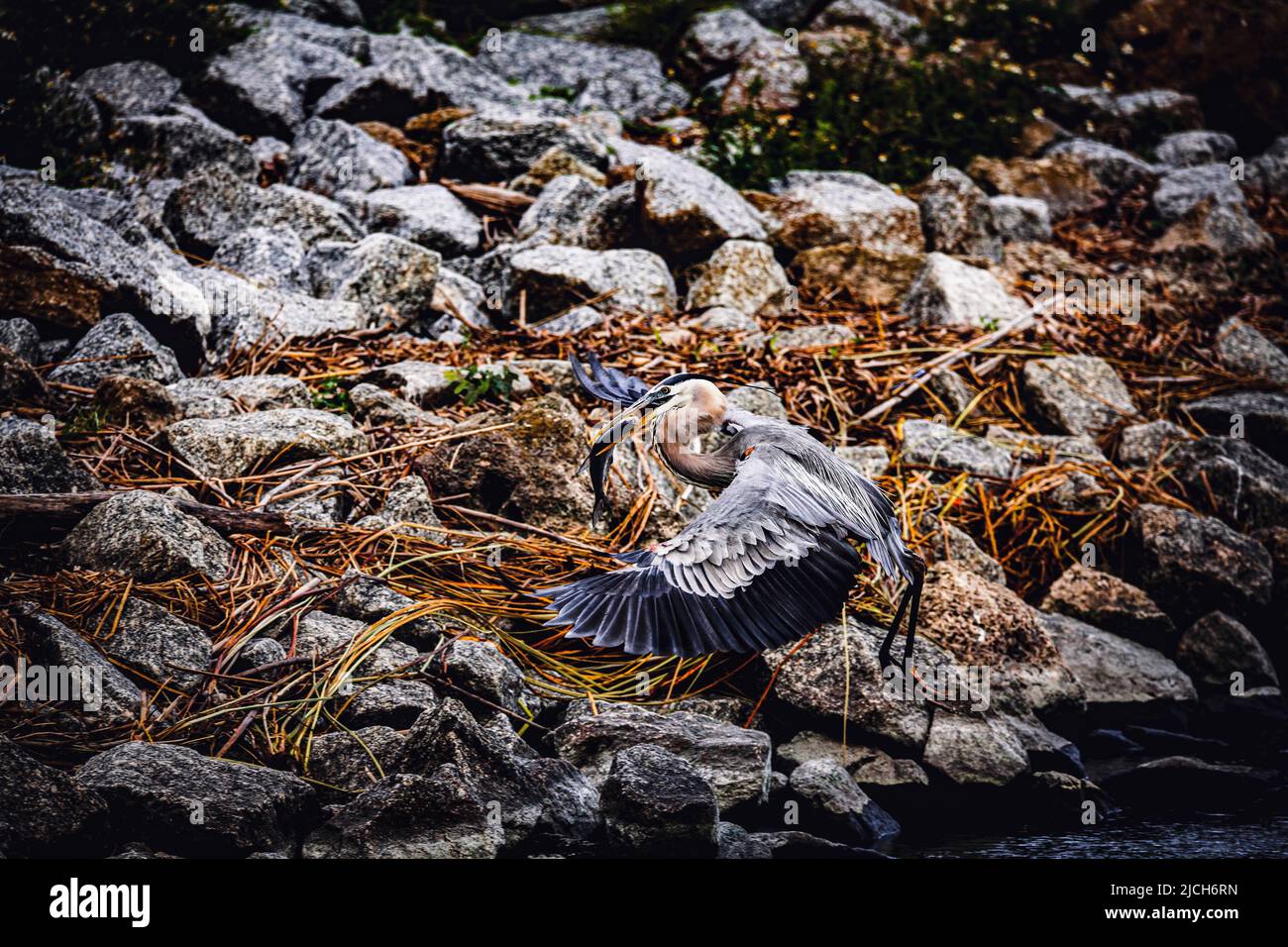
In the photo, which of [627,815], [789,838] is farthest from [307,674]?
[789,838]

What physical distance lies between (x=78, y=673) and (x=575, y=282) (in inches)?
141

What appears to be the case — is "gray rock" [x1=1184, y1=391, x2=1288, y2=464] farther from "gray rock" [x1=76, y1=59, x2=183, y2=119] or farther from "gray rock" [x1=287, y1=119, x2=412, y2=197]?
"gray rock" [x1=76, y1=59, x2=183, y2=119]

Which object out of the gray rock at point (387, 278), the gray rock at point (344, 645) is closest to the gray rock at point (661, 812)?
the gray rock at point (344, 645)

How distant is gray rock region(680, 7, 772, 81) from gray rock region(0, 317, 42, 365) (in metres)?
6.44

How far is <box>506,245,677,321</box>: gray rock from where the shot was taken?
19.6 ft

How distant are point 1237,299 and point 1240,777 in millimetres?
5311

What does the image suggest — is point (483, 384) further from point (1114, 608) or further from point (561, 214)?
point (1114, 608)

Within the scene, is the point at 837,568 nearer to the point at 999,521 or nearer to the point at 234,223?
the point at 999,521

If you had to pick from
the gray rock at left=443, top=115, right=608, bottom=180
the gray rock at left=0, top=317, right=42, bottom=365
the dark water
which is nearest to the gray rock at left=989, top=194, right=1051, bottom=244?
the gray rock at left=443, top=115, right=608, bottom=180

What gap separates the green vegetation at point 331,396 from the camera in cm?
476

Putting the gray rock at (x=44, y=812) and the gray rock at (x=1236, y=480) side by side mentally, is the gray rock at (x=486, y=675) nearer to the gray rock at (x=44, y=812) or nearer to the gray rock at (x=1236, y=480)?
the gray rock at (x=44, y=812)

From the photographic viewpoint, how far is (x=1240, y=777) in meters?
3.62

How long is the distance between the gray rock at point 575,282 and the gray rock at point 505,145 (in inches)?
59.9

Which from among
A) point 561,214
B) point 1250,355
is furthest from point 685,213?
point 1250,355
